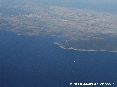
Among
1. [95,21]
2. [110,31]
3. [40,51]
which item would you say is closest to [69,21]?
[95,21]

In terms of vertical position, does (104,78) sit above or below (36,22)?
below

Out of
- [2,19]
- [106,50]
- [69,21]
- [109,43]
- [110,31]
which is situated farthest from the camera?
A: [69,21]

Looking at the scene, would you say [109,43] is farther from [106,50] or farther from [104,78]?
[104,78]

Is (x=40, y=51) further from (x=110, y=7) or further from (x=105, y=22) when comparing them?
(x=110, y=7)

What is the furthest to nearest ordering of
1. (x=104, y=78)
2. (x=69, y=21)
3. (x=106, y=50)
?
1. (x=69, y=21)
2. (x=106, y=50)
3. (x=104, y=78)

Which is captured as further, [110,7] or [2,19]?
[110,7]

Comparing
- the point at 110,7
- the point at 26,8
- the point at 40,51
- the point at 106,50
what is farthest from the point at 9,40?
the point at 110,7
